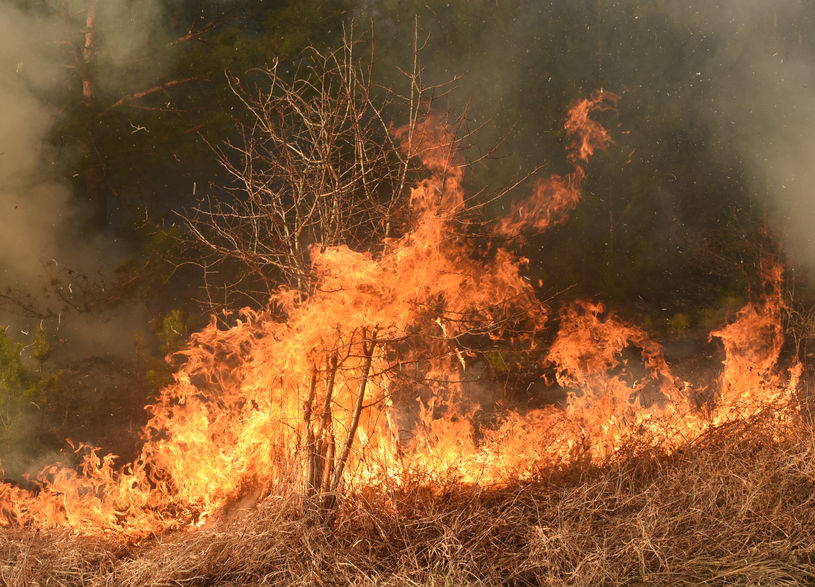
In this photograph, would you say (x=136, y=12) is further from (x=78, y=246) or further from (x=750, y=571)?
(x=750, y=571)

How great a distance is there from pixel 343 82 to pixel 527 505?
324 centimetres

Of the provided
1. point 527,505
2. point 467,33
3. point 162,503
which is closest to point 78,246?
point 162,503

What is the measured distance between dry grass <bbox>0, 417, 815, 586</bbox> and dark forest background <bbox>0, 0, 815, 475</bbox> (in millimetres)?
2930

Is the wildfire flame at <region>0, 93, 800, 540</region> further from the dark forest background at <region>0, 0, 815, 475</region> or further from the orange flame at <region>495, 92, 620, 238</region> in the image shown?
the orange flame at <region>495, 92, 620, 238</region>

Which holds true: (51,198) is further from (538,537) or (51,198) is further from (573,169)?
(538,537)

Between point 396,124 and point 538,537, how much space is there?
8221mm

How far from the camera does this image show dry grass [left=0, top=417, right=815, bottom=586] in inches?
152

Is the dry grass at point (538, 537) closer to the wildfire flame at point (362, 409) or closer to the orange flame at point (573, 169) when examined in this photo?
the wildfire flame at point (362, 409)

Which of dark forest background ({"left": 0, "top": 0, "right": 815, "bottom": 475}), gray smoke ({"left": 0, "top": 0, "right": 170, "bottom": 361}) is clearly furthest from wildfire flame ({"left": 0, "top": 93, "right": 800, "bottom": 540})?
gray smoke ({"left": 0, "top": 0, "right": 170, "bottom": 361})

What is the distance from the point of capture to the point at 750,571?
368cm

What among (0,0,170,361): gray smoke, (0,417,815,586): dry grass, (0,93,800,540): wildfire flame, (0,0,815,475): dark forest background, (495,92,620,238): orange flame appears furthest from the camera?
(495,92,620,238): orange flame

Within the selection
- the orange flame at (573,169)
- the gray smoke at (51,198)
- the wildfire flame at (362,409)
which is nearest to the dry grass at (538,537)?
the wildfire flame at (362,409)

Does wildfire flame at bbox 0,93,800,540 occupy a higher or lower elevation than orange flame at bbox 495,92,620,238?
lower

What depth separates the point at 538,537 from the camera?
13.6 feet
